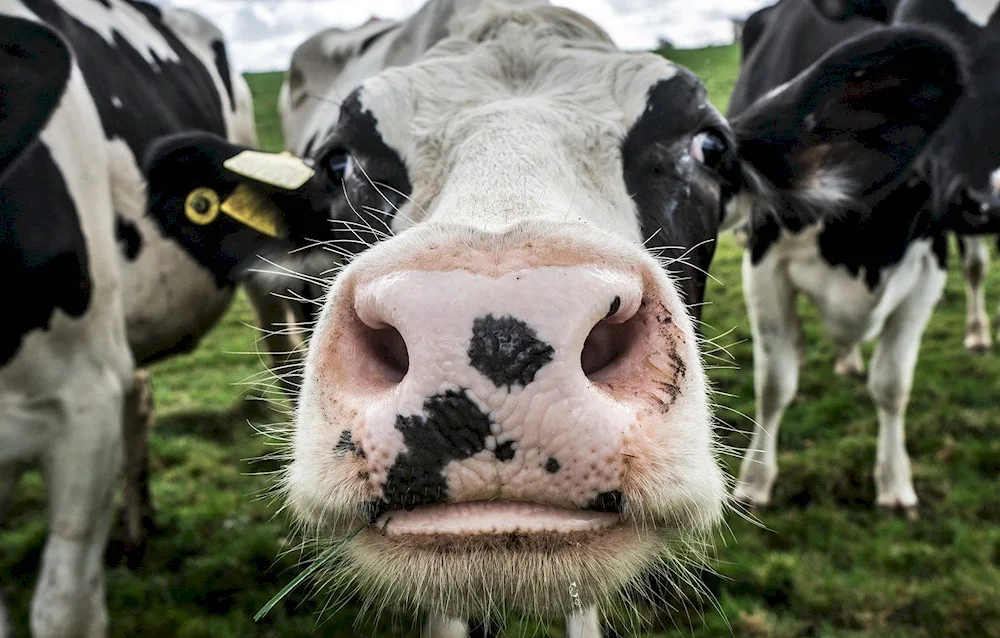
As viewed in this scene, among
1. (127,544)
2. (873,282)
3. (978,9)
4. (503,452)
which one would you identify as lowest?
(127,544)

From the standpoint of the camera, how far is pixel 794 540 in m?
3.58

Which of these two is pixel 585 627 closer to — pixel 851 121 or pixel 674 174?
pixel 674 174

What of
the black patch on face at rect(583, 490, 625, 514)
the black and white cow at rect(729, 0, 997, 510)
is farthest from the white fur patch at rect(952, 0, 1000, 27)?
the black patch on face at rect(583, 490, 625, 514)

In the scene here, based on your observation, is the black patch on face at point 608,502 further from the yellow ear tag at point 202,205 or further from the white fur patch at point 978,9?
the white fur patch at point 978,9

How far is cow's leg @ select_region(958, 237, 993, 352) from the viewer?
5.98 meters

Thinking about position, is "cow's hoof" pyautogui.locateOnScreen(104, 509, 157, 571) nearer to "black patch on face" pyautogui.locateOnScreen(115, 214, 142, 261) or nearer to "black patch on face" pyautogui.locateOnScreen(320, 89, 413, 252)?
"black patch on face" pyautogui.locateOnScreen(115, 214, 142, 261)

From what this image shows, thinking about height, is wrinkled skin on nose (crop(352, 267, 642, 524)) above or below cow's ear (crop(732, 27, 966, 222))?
above

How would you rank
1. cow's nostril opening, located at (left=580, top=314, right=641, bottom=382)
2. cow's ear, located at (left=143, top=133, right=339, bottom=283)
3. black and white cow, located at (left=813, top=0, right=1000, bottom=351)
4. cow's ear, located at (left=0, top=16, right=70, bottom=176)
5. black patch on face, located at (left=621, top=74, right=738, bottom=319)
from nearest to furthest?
1. cow's nostril opening, located at (left=580, top=314, right=641, bottom=382)
2. black patch on face, located at (left=621, top=74, right=738, bottom=319)
3. cow's ear, located at (left=0, top=16, right=70, bottom=176)
4. cow's ear, located at (left=143, top=133, right=339, bottom=283)
5. black and white cow, located at (left=813, top=0, right=1000, bottom=351)

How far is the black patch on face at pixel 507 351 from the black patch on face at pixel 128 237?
110 inches

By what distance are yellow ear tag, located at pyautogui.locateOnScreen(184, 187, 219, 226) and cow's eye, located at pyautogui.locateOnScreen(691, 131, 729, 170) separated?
5.93 feet

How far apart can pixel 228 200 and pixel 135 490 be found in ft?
7.29

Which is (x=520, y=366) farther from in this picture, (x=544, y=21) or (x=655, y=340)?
(x=544, y=21)

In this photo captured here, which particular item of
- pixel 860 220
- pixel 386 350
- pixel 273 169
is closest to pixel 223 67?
pixel 273 169

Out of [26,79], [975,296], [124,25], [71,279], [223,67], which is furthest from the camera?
[975,296]
